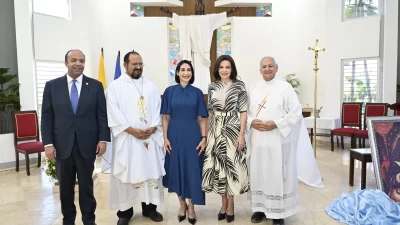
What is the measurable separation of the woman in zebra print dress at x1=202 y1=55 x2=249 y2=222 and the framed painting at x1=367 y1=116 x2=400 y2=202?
161 cm

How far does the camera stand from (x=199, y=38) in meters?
8.88

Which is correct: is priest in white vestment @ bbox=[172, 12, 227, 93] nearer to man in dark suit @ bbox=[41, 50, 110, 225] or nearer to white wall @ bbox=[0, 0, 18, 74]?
white wall @ bbox=[0, 0, 18, 74]

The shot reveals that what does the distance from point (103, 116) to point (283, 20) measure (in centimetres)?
737

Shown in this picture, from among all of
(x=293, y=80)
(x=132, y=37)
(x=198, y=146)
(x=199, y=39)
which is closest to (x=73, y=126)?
(x=198, y=146)

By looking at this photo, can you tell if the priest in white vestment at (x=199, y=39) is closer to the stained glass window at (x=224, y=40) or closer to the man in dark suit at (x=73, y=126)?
the stained glass window at (x=224, y=40)

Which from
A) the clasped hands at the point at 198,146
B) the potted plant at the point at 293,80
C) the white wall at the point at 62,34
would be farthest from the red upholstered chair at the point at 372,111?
the white wall at the point at 62,34

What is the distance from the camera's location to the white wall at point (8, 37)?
6605 mm

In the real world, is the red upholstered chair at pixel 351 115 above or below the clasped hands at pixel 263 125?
below

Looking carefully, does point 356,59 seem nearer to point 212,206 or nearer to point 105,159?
point 212,206

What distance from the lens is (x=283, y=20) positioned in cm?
911

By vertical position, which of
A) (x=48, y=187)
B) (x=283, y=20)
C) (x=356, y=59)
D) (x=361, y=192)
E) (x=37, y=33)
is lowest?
(x=48, y=187)

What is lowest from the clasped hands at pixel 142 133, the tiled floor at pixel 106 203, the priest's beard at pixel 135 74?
the tiled floor at pixel 106 203

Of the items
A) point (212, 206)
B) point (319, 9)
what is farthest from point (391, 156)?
point (319, 9)

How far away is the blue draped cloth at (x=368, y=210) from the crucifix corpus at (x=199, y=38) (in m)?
5.68
